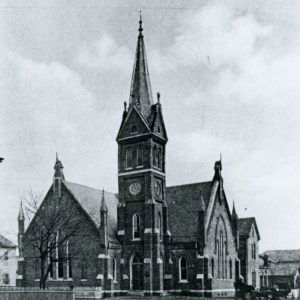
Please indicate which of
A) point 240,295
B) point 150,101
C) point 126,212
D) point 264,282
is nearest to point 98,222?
point 126,212

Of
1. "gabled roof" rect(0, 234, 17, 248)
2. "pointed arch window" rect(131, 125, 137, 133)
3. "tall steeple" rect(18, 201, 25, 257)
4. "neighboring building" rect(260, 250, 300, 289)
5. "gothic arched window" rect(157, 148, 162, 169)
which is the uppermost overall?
"pointed arch window" rect(131, 125, 137, 133)

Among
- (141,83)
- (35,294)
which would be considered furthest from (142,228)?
(35,294)

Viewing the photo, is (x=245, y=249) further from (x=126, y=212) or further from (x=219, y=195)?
(x=126, y=212)

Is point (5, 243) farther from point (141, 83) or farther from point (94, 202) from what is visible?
point (141, 83)

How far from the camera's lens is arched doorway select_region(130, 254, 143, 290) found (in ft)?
156

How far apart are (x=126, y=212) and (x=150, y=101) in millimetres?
11555

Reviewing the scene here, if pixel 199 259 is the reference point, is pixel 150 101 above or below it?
above

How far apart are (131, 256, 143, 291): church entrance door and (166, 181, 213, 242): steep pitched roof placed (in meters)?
4.20

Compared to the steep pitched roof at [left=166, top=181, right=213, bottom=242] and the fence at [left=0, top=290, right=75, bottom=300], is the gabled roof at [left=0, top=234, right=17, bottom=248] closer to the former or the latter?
the steep pitched roof at [left=166, top=181, right=213, bottom=242]

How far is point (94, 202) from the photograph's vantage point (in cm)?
5141

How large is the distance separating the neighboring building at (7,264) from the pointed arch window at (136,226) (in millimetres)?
25849

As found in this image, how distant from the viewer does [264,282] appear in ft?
262

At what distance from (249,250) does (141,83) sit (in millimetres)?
27110

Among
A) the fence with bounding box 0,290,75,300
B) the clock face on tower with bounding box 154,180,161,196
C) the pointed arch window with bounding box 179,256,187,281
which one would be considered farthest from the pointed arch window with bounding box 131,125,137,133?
the fence with bounding box 0,290,75,300
